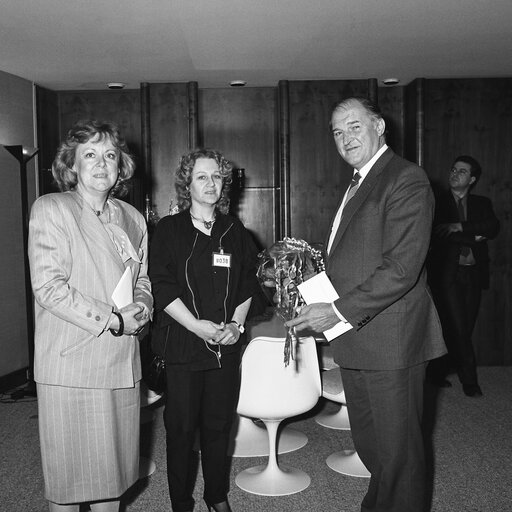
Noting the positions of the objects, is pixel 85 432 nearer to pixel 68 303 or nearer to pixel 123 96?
pixel 68 303

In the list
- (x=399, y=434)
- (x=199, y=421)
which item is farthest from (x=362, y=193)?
(x=199, y=421)

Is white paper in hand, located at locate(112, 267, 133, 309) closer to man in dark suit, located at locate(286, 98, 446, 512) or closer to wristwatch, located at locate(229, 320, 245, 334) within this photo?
wristwatch, located at locate(229, 320, 245, 334)

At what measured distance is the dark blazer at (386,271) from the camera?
2217 mm

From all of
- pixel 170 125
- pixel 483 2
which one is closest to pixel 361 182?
pixel 483 2

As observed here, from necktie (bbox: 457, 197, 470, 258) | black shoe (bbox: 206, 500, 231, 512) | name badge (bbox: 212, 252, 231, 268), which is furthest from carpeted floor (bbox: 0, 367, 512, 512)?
name badge (bbox: 212, 252, 231, 268)

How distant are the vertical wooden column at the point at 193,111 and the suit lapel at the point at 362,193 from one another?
4259 mm

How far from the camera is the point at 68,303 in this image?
7.08ft

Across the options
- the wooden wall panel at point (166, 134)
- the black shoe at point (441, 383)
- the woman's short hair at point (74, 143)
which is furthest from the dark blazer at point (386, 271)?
the wooden wall panel at point (166, 134)

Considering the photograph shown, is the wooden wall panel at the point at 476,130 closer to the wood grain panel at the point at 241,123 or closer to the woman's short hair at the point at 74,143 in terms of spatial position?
the wood grain panel at the point at 241,123

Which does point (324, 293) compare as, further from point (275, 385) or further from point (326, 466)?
point (326, 466)

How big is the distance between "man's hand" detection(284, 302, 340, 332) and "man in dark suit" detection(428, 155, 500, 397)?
315 cm

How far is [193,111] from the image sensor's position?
6402 mm

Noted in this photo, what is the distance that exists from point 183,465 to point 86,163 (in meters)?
1.39

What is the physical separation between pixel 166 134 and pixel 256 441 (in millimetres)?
3764
